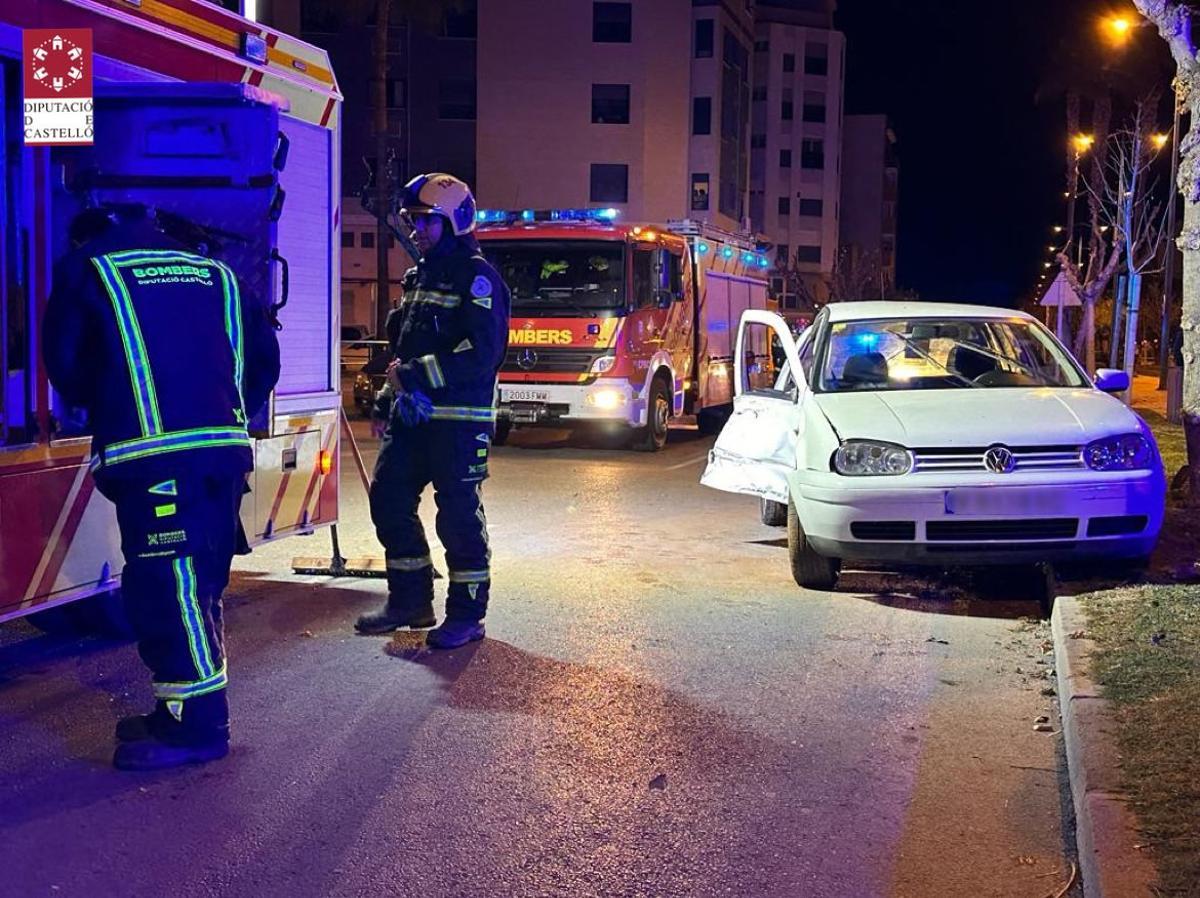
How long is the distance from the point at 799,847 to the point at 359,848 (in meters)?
1.33

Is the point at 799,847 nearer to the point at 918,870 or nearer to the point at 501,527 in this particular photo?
the point at 918,870

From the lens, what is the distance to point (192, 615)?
4508mm

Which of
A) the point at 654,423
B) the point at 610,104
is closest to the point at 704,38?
the point at 610,104

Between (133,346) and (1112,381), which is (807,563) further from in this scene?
(133,346)

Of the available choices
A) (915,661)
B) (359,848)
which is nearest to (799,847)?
(359,848)

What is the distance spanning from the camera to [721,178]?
183 feet

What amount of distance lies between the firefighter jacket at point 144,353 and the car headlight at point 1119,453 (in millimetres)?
4446

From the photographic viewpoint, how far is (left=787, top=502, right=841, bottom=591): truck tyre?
24.8 feet

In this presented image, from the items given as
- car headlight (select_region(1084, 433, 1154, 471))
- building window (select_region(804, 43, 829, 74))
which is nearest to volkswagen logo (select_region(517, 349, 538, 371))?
car headlight (select_region(1084, 433, 1154, 471))

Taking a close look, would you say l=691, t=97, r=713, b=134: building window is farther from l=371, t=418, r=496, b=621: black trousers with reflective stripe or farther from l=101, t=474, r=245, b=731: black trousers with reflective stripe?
l=101, t=474, r=245, b=731: black trousers with reflective stripe

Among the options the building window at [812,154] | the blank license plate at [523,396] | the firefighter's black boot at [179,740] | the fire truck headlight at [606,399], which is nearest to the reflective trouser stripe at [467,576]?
the firefighter's black boot at [179,740]

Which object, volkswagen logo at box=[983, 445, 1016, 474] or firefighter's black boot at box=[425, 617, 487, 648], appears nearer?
firefighter's black boot at box=[425, 617, 487, 648]

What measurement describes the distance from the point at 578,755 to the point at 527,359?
10724 millimetres

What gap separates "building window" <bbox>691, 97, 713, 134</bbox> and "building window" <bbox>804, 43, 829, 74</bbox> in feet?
75.9
